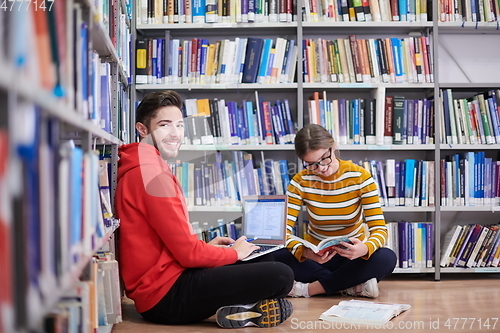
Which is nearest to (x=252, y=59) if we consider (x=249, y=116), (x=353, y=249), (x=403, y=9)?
(x=249, y=116)

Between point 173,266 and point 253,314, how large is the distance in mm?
363

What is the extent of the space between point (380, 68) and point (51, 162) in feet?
8.39

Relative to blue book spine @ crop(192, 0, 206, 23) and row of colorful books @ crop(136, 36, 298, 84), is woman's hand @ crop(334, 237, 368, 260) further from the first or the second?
blue book spine @ crop(192, 0, 206, 23)

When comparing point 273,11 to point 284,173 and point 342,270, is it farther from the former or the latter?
point 342,270

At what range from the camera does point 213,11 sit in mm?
3070

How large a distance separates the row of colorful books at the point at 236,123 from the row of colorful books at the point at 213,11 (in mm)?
481

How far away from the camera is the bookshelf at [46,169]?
0.68m

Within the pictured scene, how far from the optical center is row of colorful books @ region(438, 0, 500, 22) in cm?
308

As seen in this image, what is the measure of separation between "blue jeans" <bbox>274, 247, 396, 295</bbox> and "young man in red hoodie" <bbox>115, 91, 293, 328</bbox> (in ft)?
2.14

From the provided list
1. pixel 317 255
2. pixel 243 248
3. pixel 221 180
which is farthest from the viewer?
pixel 221 180

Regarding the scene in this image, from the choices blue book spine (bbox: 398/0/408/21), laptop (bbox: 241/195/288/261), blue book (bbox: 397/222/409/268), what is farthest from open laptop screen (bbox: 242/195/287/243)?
blue book spine (bbox: 398/0/408/21)

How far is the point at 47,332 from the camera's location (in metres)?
1.03

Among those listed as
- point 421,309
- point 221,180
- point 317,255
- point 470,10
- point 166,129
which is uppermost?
point 470,10

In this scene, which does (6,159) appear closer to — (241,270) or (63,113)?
(63,113)
